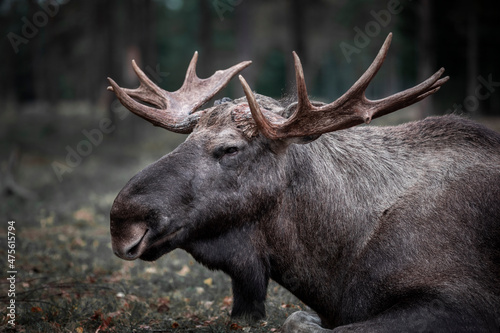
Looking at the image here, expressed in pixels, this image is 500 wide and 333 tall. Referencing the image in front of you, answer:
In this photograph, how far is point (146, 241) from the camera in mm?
3795

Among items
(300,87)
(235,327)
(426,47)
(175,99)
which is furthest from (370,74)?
(426,47)

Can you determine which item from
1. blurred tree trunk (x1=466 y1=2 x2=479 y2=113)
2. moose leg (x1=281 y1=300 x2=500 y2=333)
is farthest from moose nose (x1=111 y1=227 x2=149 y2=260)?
blurred tree trunk (x1=466 y1=2 x2=479 y2=113)

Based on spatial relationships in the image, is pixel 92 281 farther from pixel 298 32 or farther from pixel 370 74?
pixel 298 32

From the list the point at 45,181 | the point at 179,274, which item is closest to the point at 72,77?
the point at 45,181

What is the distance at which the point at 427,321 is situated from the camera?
354cm

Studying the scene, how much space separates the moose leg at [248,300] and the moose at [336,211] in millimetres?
13

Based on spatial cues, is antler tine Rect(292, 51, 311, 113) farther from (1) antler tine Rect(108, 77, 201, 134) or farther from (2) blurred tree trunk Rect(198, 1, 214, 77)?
(2) blurred tree trunk Rect(198, 1, 214, 77)

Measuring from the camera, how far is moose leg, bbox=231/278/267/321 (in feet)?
13.9

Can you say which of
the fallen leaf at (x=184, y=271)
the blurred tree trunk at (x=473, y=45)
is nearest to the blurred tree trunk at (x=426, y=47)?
the blurred tree trunk at (x=473, y=45)

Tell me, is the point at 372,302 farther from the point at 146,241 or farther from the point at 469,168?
the point at 146,241

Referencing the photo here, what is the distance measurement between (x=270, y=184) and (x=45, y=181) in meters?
14.9

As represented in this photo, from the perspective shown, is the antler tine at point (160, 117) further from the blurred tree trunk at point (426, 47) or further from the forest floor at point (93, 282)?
the blurred tree trunk at point (426, 47)

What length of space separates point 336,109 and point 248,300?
181 cm

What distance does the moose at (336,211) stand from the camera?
3750 mm
